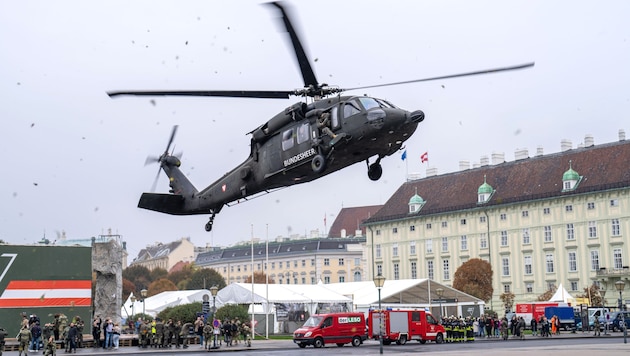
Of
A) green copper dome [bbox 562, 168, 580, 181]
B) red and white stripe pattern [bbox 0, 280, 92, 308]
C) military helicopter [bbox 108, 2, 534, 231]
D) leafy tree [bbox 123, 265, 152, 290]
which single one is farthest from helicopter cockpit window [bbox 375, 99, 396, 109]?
leafy tree [bbox 123, 265, 152, 290]

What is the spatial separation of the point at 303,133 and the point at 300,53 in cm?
280

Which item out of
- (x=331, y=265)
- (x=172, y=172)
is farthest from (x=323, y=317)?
(x=331, y=265)

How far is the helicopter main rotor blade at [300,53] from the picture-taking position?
62.8 ft

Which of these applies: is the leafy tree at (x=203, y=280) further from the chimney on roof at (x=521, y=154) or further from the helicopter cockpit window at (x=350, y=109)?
the helicopter cockpit window at (x=350, y=109)

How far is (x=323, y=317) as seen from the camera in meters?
42.8

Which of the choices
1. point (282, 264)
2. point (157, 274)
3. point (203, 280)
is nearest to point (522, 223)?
point (203, 280)

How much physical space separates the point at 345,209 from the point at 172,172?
157589mm

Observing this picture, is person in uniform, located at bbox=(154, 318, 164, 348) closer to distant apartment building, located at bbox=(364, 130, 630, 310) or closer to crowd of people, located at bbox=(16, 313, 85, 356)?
crowd of people, located at bbox=(16, 313, 85, 356)

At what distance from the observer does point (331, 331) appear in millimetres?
42938

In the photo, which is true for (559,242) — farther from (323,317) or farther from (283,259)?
(283,259)

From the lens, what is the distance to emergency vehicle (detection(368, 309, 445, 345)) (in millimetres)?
44938

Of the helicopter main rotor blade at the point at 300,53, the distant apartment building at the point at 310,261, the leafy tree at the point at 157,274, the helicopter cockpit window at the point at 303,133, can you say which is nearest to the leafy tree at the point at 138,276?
the leafy tree at the point at 157,274

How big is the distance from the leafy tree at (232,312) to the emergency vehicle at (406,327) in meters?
8.68

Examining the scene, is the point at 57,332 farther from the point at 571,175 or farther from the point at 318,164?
the point at 571,175
